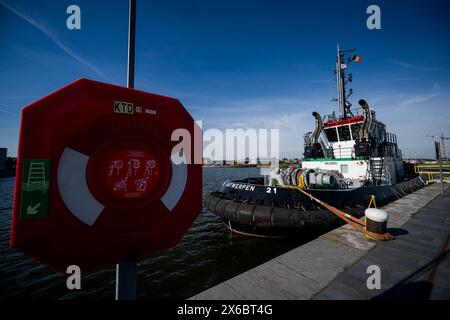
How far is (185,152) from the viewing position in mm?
1479

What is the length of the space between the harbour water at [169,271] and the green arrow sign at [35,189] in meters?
4.50

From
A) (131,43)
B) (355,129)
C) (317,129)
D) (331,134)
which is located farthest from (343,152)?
(131,43)

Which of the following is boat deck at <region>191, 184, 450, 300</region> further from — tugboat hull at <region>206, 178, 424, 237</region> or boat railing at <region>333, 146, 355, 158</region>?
boat railing at <region>333, 146, 355, 158</region>

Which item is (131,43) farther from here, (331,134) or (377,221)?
(331,134)

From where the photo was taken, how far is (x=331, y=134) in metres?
12.1

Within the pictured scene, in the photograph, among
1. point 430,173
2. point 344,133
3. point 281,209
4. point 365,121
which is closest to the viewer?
point 281,209

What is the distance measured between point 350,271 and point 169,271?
14.5 feet

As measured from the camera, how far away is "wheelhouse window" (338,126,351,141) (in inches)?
449

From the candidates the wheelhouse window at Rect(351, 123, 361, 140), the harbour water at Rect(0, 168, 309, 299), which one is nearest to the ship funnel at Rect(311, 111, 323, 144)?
the wheelhouse window at Rect(351, 123, 361, 140)

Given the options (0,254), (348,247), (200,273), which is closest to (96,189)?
(348,247)

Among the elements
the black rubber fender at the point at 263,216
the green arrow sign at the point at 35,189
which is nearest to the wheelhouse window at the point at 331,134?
the black rubber fender at the point at 263,216

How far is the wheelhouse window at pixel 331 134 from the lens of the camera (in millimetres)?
11971
